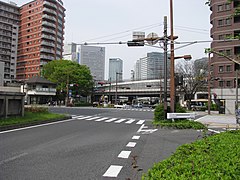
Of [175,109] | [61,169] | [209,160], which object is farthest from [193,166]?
[175,109]

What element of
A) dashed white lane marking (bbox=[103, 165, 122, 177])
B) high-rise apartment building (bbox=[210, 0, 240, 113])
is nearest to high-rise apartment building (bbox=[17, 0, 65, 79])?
high-rise apartment building (bbox=[210, 0, 240, 113])

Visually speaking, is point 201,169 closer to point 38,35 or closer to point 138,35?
point 138,35

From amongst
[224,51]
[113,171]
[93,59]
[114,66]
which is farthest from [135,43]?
[114,66]

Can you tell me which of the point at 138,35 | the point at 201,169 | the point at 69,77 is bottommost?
the point at 201,169

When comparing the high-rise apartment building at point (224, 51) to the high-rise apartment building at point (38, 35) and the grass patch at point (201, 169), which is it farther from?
the high-rise apartment building at point (38, 35)

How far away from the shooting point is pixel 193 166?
408 cm

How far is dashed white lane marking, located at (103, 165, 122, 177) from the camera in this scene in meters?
4.77

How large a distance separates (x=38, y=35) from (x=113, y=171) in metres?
76.6

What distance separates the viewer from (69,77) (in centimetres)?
5459

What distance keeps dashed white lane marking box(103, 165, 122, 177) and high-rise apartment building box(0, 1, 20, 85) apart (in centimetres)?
7773

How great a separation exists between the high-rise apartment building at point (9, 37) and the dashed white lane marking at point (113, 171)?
77.7 metres

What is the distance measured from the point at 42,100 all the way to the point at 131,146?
57.3 metres

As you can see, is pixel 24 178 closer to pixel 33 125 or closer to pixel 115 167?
pixel 115 167

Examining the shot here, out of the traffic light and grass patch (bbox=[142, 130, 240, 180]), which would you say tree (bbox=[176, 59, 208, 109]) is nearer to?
the traffic light
